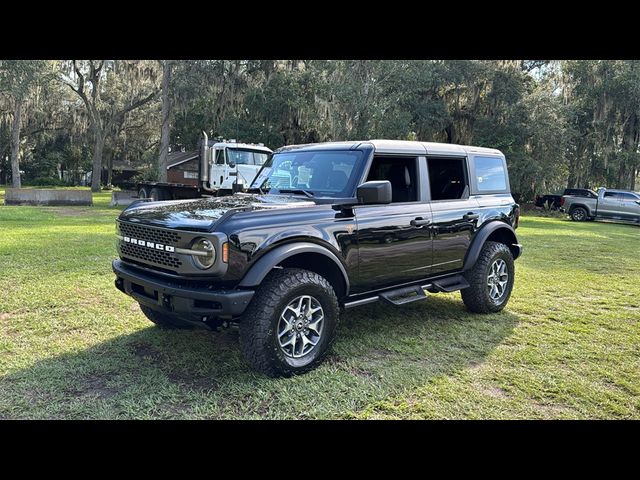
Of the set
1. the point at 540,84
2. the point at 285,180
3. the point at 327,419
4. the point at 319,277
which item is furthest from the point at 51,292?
the point at 540,84

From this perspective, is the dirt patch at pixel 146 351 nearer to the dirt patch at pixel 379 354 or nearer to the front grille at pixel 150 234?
the front grille at pixel 150 234

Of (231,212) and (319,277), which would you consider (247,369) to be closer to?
(319,277)

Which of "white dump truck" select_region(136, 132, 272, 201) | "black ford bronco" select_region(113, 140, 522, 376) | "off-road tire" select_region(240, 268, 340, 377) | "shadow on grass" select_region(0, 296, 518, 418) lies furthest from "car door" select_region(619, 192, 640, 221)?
"off-road tire" select_region(240, 268, 340, 377)

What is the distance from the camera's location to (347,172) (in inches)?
179

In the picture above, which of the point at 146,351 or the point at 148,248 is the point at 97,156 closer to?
the point at 146,351

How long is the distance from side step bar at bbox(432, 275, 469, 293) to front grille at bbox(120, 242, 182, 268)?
2740 millimetres

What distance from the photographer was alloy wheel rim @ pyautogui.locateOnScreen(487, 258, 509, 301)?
5.73m

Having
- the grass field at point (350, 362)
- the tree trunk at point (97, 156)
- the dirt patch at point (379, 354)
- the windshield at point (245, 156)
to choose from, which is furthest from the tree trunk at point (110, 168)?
the dirt patch at point (379, 354)

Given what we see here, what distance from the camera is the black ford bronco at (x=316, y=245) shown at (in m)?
3.53

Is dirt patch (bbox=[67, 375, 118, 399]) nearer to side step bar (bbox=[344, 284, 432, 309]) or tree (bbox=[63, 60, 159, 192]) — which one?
side step bar (bbox=[344, 284, 432, 309])

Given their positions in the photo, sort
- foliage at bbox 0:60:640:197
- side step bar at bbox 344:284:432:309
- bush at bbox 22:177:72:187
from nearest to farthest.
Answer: side step bar at bbox 344:284:432:309 → foliage at bbox 0:60:640:197 → bush at bbox 22:177:72:187

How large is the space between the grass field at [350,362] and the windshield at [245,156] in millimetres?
10336

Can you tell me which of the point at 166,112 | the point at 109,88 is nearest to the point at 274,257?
the point at 166,112
